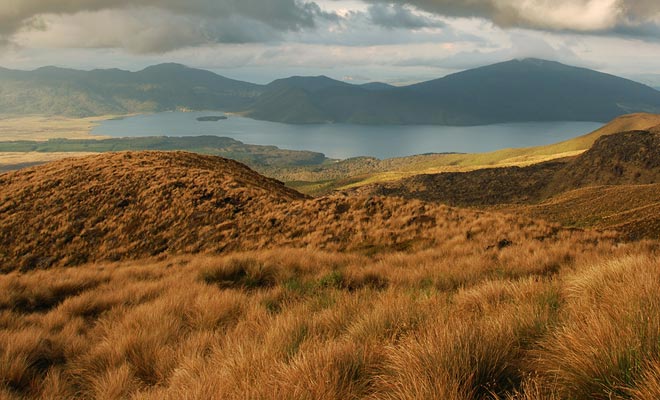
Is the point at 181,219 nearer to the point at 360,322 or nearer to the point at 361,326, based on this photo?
the point at 360,322

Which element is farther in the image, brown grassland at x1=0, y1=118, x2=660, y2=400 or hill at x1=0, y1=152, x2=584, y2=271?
hill at x1=0, y1=152, x2=584, y2=271

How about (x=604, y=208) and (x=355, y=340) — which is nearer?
(x=355, y=340)

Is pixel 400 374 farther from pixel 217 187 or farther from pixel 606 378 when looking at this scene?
pixel 217 187

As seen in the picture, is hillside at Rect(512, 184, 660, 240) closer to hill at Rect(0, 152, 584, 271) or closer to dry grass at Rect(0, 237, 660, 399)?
hill at Rect(0, 152, 584, 271)

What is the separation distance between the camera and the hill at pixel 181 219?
16062mm

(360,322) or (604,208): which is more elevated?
(360,322)

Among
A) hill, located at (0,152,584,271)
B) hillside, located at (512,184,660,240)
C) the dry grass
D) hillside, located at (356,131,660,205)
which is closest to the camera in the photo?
the dry grass

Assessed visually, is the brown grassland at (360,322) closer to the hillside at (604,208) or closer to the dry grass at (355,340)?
the dry grass at (355,340)

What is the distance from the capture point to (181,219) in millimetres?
20188

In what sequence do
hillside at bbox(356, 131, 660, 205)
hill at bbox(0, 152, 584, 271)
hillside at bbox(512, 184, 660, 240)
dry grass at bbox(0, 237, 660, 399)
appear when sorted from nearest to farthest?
dry grass at bbox(0, 237, 660, 399) → hill at bbox(0, 152, 584, 271) → hillside at bbox(512, 184, 660, 240) → hillside at bbox(356, 131, 660, 205)

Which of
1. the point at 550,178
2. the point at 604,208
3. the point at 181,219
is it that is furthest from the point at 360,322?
the point at 550,178

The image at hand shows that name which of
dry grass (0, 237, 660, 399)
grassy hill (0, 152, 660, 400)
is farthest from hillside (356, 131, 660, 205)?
dry grass (0, 237, 660, 399)

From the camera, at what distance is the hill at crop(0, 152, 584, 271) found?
1606 centimetres

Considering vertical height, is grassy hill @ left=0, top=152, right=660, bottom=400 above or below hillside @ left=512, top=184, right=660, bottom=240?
above
